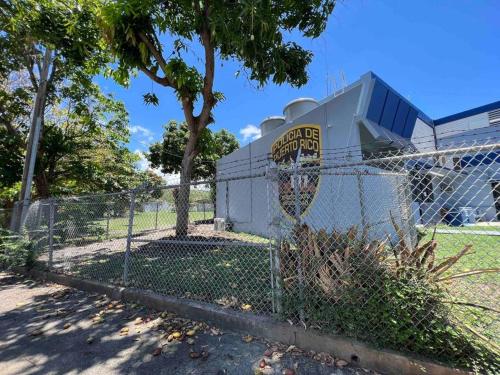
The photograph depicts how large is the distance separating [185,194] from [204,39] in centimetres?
410

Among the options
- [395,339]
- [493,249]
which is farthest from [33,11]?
[493,249]

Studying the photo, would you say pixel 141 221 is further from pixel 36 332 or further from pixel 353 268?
pixel 353 268

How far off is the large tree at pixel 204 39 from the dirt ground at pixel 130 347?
2629 mm

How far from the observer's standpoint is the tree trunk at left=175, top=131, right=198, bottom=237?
6.62 meters

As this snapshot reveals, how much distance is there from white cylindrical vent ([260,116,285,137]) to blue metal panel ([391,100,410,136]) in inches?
177

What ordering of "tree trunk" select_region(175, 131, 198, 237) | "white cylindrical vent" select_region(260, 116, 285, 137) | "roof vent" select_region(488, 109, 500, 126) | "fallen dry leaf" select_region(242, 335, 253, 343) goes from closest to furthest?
"fallen dry leaf" select_region(242, 335, 253, 343), "tree trunk" select_region(175, 131, 198, 237), "white cylindrical vent" select_region(260, 116, 285, 137), "roof vent" select_region(488, 109, 500, 126)

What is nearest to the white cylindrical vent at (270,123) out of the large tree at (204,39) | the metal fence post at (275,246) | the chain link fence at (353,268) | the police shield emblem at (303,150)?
the police shield emblem at (303,150)

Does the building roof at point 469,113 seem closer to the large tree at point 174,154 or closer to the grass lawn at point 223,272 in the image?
the grass lawn at point 223,272

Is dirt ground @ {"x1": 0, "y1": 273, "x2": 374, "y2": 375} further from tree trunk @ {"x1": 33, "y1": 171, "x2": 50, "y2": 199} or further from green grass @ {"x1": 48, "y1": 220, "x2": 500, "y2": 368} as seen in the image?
tree trunk @ {"x1": 33, "y1": 171, "x2": 50, "y2": 199}

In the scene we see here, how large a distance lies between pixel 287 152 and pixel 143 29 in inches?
215

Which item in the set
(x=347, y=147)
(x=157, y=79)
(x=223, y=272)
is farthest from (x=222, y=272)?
(x=157, y=79)

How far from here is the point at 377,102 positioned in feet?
24.9

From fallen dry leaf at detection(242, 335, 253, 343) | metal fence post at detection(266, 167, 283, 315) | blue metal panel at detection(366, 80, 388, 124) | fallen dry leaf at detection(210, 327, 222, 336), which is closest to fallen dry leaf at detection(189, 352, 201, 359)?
fallen dry leaf at detection(210, 327, 222, 336)

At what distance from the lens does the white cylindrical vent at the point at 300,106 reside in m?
9.93
